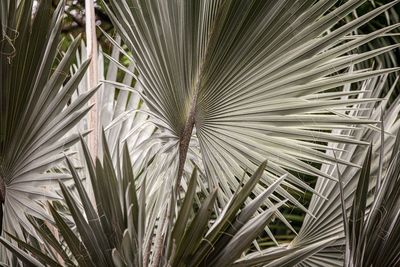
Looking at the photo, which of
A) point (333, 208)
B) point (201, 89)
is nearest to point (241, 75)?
point (201, 89)

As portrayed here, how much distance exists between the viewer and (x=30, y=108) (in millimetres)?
1013

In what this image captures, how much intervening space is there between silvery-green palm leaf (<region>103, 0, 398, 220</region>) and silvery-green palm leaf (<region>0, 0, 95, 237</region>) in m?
0.12

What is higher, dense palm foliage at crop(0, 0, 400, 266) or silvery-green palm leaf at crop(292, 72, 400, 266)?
dense palm foliage at crop(0, 0, 400, 266)

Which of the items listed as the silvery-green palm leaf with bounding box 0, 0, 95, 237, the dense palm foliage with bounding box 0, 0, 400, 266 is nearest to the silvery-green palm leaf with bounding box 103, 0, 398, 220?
the dense palm foliage with bounding box 0, 0, 400, 266

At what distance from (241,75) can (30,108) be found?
0.33 m

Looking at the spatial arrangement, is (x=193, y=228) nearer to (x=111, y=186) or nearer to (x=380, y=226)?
(x=111, y=186)

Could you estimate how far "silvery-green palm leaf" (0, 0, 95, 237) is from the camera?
3.23ft

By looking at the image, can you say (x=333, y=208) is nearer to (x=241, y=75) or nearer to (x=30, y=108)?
(x=241, y=75)

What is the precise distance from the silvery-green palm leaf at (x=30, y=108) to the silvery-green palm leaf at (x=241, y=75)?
12 centimetres

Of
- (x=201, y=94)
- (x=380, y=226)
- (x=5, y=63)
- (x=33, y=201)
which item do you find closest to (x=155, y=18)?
(x=201, y=94)

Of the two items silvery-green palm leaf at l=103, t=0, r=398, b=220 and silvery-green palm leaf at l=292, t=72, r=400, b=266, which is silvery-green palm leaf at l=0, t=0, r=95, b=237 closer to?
silvery-green palm leaf at l=103, t=0, r=398, b=220

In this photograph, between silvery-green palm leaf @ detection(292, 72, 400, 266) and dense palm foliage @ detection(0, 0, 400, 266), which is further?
silvery-green palm leaf @ detection(292, 72, 400, 266)

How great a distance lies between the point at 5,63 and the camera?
3.22 feet

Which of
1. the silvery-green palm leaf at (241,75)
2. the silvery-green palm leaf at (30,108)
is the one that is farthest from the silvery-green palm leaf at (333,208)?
the silvery-green palm leaf at (30,108)
